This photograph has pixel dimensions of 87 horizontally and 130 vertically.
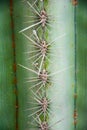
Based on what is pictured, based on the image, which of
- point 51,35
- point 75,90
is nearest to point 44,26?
point 51,35

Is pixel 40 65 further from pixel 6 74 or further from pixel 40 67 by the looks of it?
pixel 6 74

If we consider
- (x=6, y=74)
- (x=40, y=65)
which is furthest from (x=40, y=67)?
(x=6, y=74)

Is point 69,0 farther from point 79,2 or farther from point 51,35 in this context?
point 51,35

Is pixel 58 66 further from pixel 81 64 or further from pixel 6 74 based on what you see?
pixel 6 74

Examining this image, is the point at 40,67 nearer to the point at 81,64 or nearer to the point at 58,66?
the point at 58,66

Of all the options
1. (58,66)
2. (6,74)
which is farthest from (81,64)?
(6,74)

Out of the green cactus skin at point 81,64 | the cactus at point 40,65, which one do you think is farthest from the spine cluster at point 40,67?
the green cactus skin at point 81,64

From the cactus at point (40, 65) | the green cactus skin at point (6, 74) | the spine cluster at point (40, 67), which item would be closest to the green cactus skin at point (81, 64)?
the cactus at point (40, 65)

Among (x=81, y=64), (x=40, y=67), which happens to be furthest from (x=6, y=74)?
(x=81, y=64)

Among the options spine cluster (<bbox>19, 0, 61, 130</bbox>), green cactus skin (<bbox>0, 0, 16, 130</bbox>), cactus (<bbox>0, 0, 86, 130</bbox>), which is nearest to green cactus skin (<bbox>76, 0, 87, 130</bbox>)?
cactus (<bbox>0, 0, 86, 130</bbox>)

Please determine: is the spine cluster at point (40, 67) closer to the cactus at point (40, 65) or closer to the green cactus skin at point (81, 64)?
the cactus at point (40, 65)
